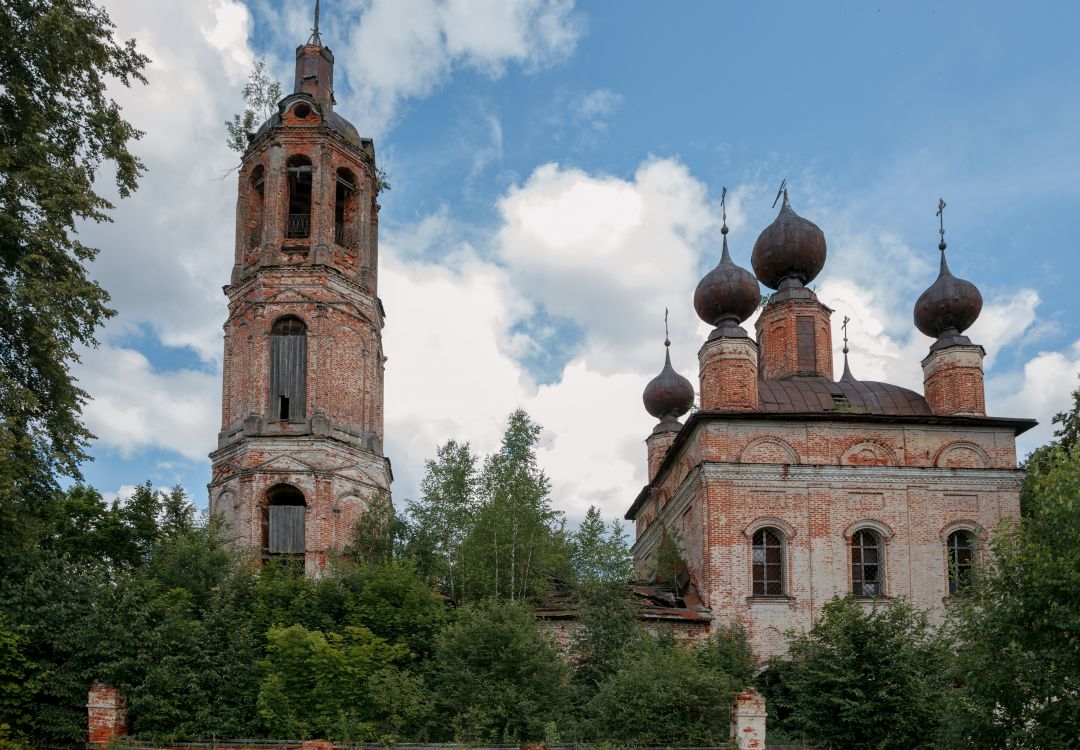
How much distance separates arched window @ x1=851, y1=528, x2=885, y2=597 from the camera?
71.2 feet

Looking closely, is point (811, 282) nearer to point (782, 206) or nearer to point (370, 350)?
point (782, 206)

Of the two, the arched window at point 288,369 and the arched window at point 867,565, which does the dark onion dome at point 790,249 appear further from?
the arched window at point 288,369

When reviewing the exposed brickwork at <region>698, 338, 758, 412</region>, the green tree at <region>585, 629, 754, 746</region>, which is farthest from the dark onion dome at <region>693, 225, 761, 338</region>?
the green tree at <region>585, 629, 754, 746</region>

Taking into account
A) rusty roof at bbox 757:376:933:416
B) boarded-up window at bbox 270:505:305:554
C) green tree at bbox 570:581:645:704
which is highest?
rusty roof at bbox 757:376:933:416

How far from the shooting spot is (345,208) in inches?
977

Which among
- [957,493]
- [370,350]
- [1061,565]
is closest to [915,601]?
[957,493]

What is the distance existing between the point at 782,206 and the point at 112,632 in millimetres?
17288

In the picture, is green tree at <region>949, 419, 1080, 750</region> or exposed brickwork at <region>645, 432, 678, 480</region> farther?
exposed brickwork at <region>645, 432, 678, 480</region>

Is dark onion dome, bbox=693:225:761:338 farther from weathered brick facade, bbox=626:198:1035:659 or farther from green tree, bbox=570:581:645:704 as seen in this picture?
green tree, bbox=570:581:645:704

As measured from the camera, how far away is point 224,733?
1623 cm

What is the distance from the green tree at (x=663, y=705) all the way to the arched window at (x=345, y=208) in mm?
11672

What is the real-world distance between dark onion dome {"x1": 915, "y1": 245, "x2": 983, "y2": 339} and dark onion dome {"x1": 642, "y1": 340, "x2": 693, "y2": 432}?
838 cm

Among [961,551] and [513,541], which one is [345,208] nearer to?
[513,541]

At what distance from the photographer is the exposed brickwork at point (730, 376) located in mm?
22516
